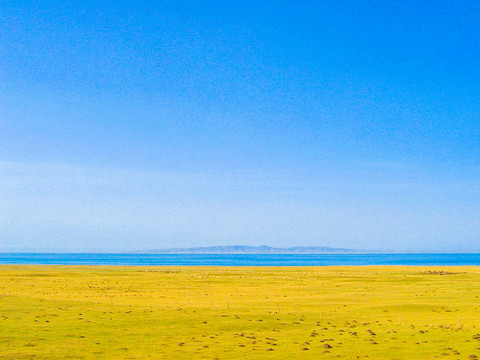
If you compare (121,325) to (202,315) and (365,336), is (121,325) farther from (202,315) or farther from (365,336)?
(365,336)

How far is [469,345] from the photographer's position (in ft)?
72.8

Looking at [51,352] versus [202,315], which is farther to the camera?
[202,315]

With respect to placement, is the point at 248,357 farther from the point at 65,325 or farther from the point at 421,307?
the point at 421,307

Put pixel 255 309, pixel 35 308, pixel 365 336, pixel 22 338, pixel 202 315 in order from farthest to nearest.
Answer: pixel 255 309 < pixel 35 308 < pixel 202 315 < pixel 365 336 < pixel 22 338

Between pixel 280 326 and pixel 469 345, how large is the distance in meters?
10.1

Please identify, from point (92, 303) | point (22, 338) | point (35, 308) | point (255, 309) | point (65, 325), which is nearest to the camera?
point (22, 338)

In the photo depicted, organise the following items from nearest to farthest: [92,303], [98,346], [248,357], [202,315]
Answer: [248,357] < [98,346] < [202,315] < [92,303]

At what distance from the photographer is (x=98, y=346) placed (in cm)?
2177

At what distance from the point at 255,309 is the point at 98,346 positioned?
17.0 meters

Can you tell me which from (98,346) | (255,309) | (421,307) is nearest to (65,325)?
(98,346)

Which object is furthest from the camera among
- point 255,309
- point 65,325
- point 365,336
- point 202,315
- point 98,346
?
point 255,309

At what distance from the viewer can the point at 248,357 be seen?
19984 millimetres

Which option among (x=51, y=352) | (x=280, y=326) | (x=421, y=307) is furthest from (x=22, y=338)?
(x=421, y=307)

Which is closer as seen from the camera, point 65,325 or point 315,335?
point 315,335
